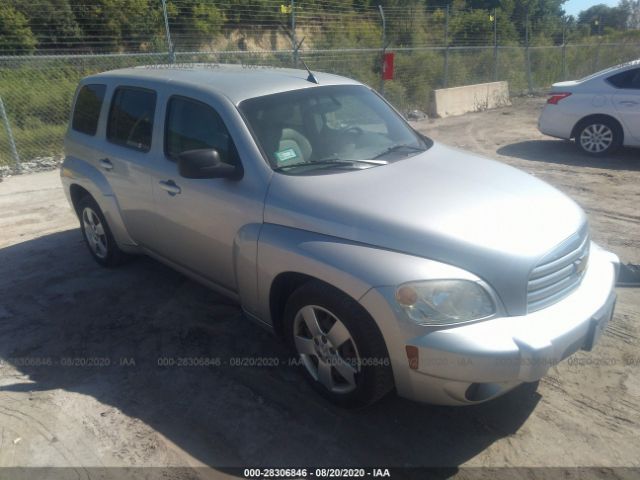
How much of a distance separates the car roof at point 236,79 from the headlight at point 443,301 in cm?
183

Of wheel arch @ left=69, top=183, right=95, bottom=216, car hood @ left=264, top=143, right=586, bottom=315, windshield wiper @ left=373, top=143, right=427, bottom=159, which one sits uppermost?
windshield wiper @ left=373, top=143, right=427, bottom=159

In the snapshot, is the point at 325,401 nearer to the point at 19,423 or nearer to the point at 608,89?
the point at 19,423

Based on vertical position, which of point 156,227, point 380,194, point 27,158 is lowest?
point 27,158

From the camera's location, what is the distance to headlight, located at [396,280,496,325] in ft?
8.37

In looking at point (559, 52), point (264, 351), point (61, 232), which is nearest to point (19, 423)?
point (264, 351)

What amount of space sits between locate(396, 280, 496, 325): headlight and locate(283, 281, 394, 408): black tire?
0.26 metres

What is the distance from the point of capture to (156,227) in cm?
418

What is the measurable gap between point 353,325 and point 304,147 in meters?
1.34

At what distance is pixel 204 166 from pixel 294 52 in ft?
28.2

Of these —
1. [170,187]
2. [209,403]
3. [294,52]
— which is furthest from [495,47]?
[209,403]

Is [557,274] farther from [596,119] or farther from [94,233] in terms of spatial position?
[596,119]

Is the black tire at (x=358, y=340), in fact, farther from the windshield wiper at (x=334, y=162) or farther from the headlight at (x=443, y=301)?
the windshield wiper at (x=334, y=162)

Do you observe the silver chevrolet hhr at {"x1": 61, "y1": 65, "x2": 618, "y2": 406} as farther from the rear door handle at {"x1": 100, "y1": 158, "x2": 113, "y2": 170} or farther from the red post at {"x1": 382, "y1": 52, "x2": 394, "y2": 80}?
the red post at {"x1": 382, "y1": 52, "x2": 394, "y2": 80}

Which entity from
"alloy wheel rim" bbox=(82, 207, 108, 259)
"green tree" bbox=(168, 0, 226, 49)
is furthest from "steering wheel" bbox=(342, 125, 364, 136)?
"green tree" bbox=(168, 0, 226, 49)
